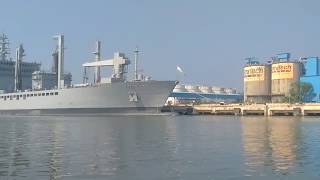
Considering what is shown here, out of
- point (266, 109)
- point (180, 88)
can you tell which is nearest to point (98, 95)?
point (266, 109)

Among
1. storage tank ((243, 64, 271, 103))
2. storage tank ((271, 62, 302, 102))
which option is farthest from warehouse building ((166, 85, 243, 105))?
storage tank ((271, 62, 302, 102))

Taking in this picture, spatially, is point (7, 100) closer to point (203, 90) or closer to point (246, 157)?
point (203, 90)

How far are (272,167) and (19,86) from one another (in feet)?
349

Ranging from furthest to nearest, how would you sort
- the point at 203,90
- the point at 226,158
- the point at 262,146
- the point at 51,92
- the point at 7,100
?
the point at 203,90, the point at 7,100, the point at 51,92, the point at 262,146, the point at 226,158

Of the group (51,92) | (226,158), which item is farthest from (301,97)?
(226,158)

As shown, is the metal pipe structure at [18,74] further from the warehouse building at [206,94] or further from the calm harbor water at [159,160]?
the calm harbor water at [159,160]

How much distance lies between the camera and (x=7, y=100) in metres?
117

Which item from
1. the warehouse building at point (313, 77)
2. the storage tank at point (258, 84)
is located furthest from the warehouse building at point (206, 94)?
the warehouse building at point (313, 77)

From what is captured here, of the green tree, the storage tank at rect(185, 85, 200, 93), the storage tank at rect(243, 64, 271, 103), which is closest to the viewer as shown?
the green tree

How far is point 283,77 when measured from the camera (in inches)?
4783

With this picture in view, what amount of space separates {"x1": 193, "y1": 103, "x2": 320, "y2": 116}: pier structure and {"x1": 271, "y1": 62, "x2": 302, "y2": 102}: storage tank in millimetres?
18460

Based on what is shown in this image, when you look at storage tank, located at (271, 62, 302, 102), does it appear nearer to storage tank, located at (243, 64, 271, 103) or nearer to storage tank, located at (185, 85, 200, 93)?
storage tank, located at (243, 64, 271, 103)

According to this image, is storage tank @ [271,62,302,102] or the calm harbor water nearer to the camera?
the calm harbor water

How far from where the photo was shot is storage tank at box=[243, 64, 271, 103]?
12619 centimetres
